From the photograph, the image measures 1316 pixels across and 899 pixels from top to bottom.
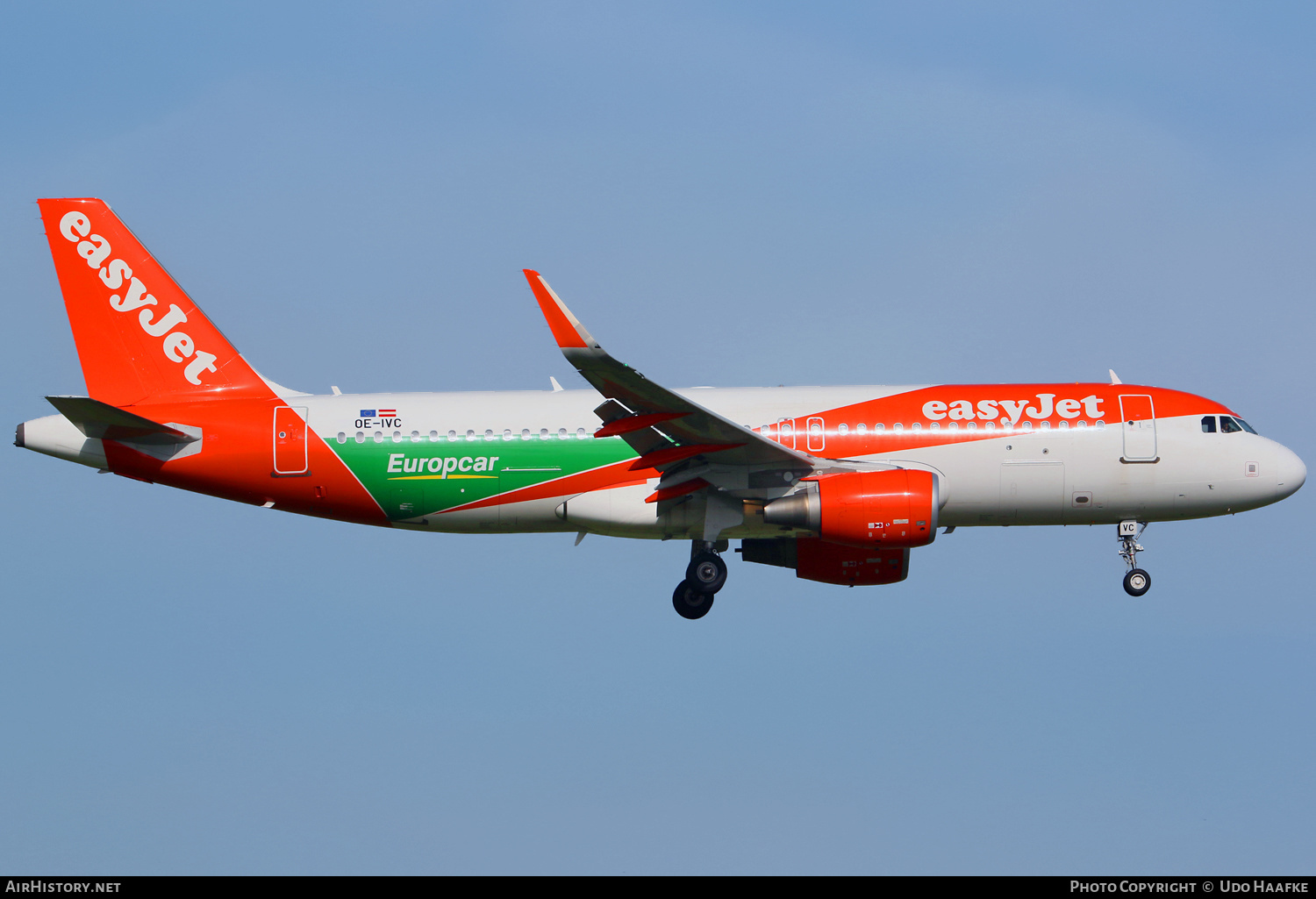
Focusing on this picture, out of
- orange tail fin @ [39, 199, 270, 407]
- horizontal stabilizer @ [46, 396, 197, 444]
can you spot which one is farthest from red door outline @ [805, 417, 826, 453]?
horizontal stabilizer @ [46, 396, 197, 444]

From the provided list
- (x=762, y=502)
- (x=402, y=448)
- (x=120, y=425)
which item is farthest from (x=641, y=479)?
(x=120, y=425)

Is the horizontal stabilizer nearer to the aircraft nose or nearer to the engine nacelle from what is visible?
the engine nacelle

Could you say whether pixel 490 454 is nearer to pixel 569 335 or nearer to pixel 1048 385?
pixel 569 335

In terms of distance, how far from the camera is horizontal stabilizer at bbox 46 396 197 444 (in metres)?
29.5

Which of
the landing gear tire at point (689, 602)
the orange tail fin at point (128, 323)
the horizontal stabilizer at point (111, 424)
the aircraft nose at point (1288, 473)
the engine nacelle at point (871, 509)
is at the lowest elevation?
the landing gear tire at point (689, 602)

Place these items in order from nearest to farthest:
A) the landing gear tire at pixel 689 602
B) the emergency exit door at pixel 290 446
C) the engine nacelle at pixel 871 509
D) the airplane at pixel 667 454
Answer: the engine nacelle at pixel 871 509, the airplane at pixel 667 454, the emergency exit door at pixel 290 446, the landing gear tire at pixel 689 602

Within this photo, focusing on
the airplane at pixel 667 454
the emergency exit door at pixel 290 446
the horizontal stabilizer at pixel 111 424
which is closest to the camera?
the horizontal stabilizer at pixel 111 424

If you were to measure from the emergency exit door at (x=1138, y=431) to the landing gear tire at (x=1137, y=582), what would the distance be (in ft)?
8.93

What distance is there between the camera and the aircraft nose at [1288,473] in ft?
Answer: 105

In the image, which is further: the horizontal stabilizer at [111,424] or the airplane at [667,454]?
the airplane at [667,454]

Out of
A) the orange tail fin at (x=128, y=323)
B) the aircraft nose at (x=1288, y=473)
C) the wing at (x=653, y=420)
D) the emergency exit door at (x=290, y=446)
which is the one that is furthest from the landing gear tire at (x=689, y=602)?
the aircraft nose at (x=1288, y=473)

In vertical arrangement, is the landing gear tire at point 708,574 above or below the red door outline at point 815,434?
below

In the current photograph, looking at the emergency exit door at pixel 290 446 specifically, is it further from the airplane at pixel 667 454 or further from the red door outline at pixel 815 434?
the red door outline at pixel 815 434
